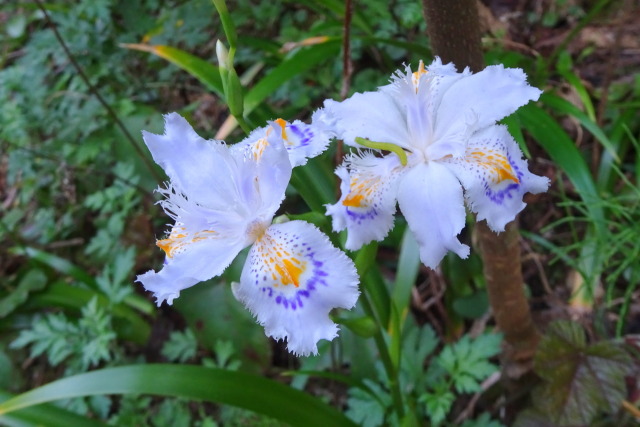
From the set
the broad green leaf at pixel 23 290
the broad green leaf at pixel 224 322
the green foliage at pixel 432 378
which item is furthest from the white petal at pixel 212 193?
the broad green leaf at pixel 23 290

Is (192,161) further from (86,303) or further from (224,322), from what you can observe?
(86,303)

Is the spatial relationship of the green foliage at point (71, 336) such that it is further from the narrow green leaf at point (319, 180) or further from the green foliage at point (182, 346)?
the narrow green leaf at point (319, 180)

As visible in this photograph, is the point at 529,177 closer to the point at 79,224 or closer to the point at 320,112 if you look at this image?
the point at 320,112

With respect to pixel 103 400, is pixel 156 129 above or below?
above

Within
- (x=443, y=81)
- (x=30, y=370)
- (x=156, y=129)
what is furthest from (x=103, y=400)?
(x=443, y=81)

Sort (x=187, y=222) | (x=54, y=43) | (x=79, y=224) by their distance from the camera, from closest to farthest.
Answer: (x=187, y=222) → (x=54, y=43) → (x=79, y=224)
